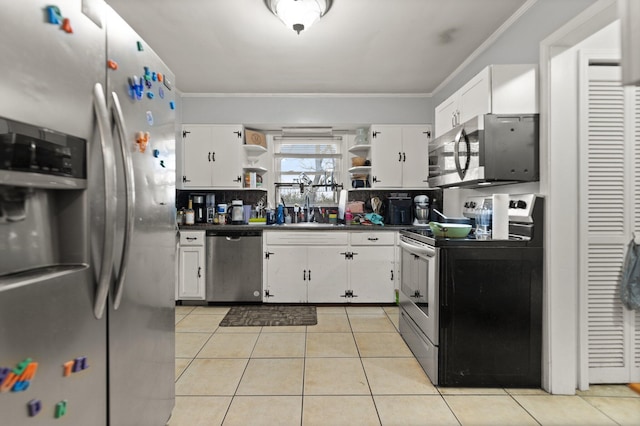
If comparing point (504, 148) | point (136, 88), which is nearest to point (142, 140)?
point (136, 88)

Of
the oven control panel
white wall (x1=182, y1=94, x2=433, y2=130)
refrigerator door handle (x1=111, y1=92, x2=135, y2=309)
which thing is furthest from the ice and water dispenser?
white wall (x1=182, y1=94, x2=433, y2=130)

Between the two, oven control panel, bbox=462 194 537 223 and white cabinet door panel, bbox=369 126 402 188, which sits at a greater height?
white cabinet door panel, bbox=369 126 402 188

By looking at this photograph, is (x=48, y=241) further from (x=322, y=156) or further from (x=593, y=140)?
(x=322, y=156)

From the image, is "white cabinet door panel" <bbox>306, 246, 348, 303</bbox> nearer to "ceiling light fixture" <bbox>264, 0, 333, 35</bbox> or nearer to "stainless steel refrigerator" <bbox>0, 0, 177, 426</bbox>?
"ceiling light fixture" <bbox>264, 0, 333, 35</bbox>

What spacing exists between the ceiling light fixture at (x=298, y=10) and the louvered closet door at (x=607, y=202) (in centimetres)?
177

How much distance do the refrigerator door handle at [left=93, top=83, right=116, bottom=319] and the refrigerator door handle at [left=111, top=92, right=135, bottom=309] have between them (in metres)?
0.05

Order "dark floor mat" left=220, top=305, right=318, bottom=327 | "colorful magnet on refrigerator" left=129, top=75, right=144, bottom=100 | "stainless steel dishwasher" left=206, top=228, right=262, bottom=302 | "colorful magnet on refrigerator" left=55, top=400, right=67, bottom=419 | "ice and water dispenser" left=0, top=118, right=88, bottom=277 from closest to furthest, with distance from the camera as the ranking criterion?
"ice and water dispenser" left=0, top=118, right=88, bottom=277 < "colorful magnet on refrigerator" left=55, top=400, right=67, bottom=419 < "colorful magnet on refrigerator" left=129, top=75, right=144, bottom=100 < "dark floor mat" left=220, top=305, right=318, bottom=327 < "stainless steel dishwasher" left=206, top=228, right=262, bottom=302

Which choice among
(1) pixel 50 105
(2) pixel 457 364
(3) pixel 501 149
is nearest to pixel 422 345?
(2) pixel 457 364

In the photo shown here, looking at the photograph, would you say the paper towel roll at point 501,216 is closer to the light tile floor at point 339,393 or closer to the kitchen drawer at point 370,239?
the light tile floor at point 339,393

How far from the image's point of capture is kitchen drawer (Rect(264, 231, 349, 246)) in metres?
3.92

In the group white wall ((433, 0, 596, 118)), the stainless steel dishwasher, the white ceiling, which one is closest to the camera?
white wall ((433, 0, 596, 118))

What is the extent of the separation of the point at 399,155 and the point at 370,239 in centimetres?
112

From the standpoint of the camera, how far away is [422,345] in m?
2.42

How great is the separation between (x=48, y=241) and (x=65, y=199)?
0.13 m
